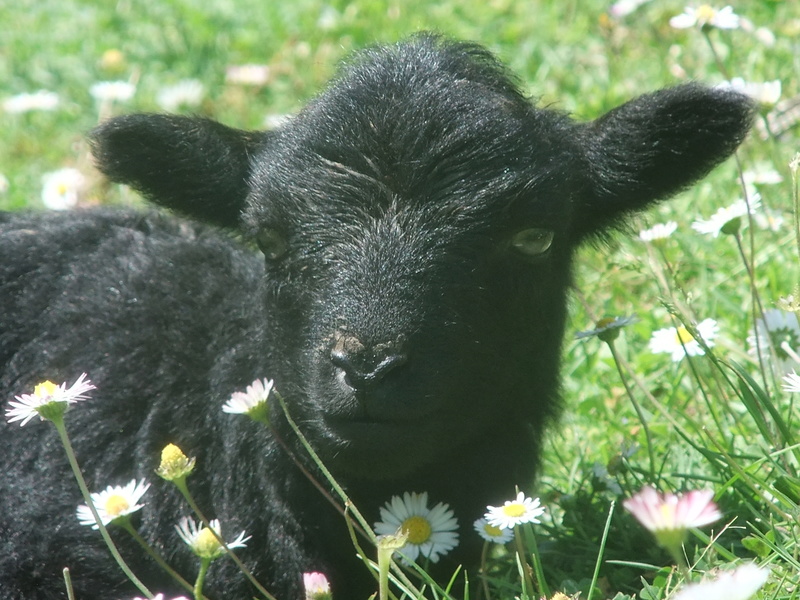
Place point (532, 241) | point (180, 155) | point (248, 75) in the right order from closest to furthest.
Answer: point (532, 241)
point (180, 155)
point (248, 75)

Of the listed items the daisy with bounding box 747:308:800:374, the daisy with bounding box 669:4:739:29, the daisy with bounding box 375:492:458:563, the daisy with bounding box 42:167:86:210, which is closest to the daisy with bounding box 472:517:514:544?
the daisy with bounding box 375:492:458:563

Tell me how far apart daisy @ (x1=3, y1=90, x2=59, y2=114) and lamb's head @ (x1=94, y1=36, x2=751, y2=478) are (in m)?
4.44

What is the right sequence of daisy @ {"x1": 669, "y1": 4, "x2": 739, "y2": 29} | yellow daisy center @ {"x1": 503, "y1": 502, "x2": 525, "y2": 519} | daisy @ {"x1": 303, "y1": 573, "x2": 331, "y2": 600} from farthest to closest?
daisy @ {"x1": 669, "y1": 4, "x2": 739, "y2": 29} < yellow daisy center @ {"x1": 503, "y1": 502, "x2": 525, "y2": 519} < daisy @ {"x1": 303, "y1": 573, "x2": 331, "y2": 600}

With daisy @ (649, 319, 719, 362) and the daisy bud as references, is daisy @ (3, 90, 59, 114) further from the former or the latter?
the daisy bud

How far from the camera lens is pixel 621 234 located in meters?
4.66

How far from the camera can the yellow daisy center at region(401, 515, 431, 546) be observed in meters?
3.78

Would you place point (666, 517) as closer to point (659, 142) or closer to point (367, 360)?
point (367, 360)

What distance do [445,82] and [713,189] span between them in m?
3.32

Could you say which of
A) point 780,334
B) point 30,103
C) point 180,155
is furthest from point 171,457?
point 30,103

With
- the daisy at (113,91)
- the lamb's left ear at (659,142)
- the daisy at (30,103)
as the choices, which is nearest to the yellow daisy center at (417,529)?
the lamb's left ear at (659,142)

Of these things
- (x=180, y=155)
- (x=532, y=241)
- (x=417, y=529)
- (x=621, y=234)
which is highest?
(x=180, y=155)

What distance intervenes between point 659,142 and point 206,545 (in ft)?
7.14

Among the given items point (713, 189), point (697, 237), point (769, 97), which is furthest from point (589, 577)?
point (713, 189)

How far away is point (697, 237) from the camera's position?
643 centimetres
